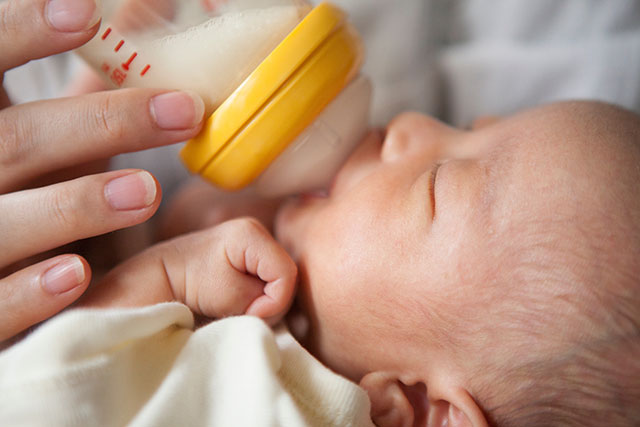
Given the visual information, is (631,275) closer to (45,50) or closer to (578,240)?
(578,240)

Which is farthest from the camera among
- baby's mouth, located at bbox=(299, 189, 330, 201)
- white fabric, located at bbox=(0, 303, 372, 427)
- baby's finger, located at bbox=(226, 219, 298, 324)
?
baby's mouth, located at bbox=(299, 189, 330, 201)

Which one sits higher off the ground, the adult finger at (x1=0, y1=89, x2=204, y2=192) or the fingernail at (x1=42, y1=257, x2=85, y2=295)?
the adult finger at (x1=0, y1=89, x2=204, y2=192)

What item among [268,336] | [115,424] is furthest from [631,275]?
[115,424]

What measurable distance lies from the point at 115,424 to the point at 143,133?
15.9 inches

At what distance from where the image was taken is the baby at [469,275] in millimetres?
689

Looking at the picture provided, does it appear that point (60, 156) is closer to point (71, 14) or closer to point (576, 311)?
point (71, 14)

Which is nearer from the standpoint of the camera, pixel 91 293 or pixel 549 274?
pixel 549 274

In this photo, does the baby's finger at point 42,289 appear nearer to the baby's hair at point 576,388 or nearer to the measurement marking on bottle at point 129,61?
the measurement marking on bottle at point 129,61

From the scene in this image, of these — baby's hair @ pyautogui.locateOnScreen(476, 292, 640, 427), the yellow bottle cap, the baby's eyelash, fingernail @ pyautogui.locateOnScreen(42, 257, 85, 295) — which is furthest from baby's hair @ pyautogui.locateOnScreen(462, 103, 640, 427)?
fingernail @ pyautogui.locateOnScreen(42, 257, 85, 295)

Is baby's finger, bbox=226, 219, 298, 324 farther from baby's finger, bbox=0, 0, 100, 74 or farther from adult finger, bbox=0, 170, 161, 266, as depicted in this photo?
baby's finger, bbox=0, 0, 100, 74

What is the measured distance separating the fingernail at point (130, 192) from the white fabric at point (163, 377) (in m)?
0.15

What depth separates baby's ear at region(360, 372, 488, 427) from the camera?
0.79 metres

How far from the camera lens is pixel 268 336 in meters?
0.73

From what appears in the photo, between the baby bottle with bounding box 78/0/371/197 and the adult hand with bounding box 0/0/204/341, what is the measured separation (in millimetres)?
39
